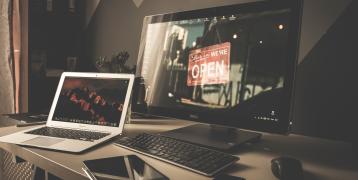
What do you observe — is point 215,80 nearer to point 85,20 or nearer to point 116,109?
point 116,109

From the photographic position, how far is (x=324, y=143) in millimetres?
1030

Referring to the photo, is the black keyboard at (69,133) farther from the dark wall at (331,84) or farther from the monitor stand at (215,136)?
the dark wall at (331,84)

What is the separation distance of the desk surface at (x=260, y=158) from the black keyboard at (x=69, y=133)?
66mm

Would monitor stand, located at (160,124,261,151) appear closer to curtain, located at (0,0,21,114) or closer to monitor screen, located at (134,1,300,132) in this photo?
monitor screen, located at (134,1,300,132)

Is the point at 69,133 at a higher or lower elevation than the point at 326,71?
lower

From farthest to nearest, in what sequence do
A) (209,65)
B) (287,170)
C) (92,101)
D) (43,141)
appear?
1. (92,101)
2. (209,65)
3. (43,141)
4. (287,170)

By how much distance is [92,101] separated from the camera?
1.13 metres

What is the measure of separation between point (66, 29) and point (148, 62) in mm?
1068

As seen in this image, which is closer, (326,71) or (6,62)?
(326,71)

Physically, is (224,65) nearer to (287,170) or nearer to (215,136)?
(215,136)

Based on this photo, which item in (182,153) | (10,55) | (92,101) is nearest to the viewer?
(182,153)

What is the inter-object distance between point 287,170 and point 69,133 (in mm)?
681

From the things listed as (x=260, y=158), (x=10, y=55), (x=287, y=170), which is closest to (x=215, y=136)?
(x=260, y=158)

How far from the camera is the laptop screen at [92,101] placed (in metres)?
1.08
